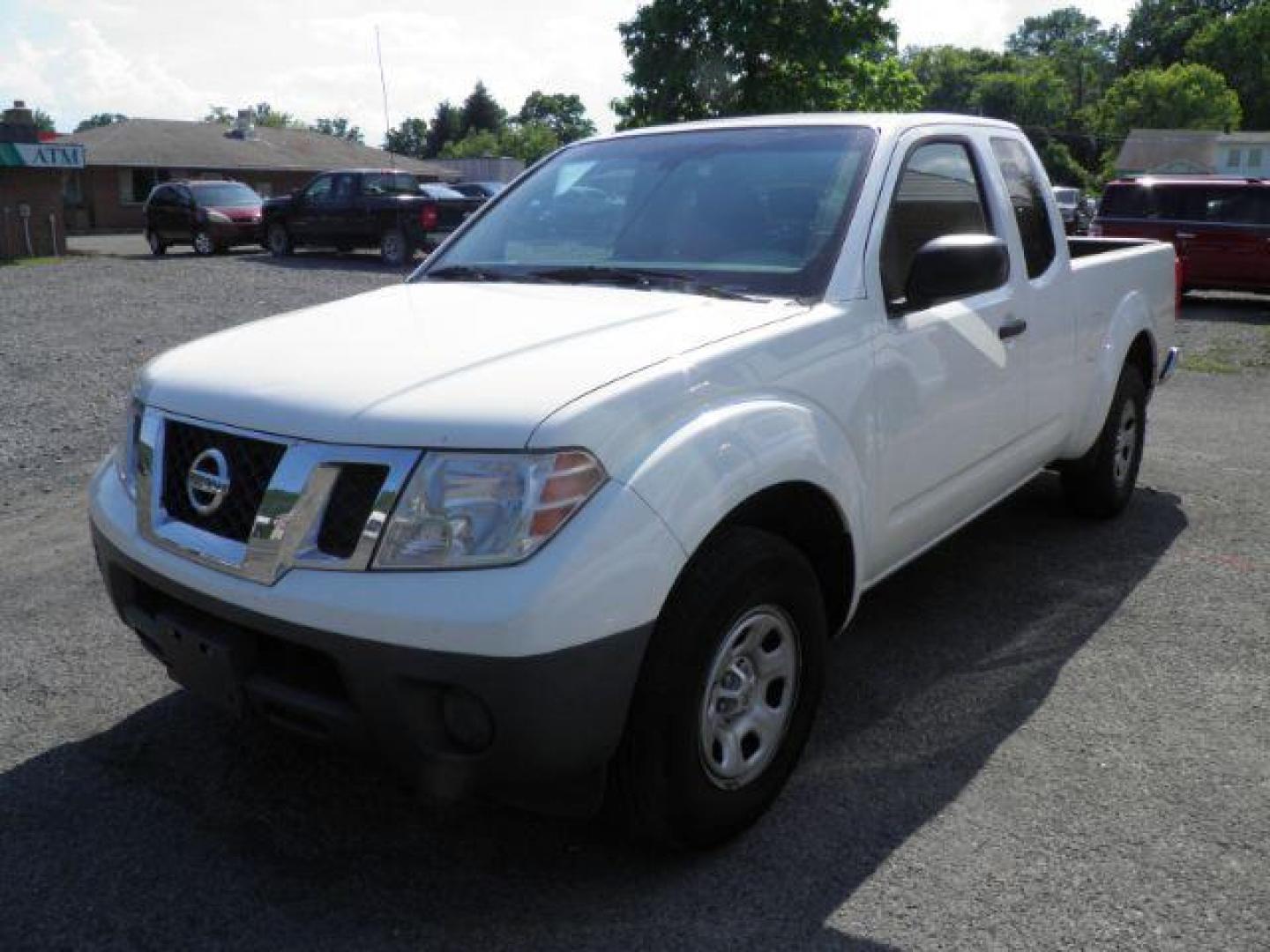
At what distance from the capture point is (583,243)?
12.5ft

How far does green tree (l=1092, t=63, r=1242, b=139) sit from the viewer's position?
90000 millimetres

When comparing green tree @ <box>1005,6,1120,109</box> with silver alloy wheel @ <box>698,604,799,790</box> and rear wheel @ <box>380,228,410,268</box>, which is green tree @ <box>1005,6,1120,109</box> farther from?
silver alloy wheel @ <box>698,604,799,790</box>

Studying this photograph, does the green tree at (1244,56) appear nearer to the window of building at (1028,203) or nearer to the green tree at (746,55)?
the green tree at (746,55)

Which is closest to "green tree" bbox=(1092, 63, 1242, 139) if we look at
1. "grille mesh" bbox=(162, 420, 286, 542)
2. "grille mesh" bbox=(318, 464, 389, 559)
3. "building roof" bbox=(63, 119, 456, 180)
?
"building roof" bbox=(63, 119, 456, 180)

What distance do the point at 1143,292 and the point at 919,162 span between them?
2337 mm

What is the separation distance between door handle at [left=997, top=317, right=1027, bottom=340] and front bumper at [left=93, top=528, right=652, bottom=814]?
2.20m

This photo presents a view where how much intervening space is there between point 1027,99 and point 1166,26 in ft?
46.6

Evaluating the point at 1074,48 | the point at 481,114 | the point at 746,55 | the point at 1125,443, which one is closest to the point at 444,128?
the point at 481,114

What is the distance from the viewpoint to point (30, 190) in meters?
23.6

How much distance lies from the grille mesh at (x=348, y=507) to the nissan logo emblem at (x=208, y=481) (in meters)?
0.35

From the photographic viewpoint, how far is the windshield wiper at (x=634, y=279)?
3264 mm

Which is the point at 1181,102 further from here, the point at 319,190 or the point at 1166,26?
the point at 319,190

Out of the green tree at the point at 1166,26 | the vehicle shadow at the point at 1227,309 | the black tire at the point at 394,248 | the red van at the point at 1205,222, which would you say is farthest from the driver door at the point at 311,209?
the green tree at the point at 1166,26

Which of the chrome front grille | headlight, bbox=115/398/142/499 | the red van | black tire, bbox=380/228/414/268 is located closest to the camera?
the chrome front grille
